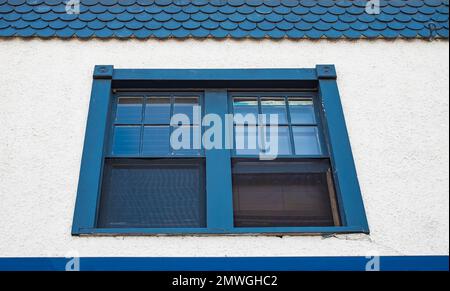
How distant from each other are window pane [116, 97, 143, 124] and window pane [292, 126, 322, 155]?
5.07ft

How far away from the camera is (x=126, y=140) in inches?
194

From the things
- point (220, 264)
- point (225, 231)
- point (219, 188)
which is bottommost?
point (220, 264)

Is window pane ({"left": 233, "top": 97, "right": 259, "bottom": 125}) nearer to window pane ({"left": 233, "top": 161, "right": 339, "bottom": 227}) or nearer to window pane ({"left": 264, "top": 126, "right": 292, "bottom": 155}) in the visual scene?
window pane ({"left": 264, "top": 126, "right": 292, "bottom": 155})

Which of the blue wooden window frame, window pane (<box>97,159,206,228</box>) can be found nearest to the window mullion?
the blue wooden window frame

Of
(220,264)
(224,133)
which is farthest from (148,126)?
(220,264)

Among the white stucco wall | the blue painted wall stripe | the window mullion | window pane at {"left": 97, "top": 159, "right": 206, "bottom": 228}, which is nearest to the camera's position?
the blue painted wall stripe

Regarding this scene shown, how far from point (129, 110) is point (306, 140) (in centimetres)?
178

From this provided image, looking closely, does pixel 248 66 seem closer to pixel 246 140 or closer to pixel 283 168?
pixel 246 140

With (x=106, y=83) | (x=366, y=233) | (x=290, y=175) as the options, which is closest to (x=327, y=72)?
(x=290, y=175)

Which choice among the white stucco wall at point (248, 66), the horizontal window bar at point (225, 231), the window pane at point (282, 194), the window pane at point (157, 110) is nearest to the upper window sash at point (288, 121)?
the window pane at point (282, 194)

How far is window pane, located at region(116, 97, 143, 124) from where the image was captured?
5.07 m

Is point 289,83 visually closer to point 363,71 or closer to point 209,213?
point 363,71

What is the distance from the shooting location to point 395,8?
5.80m
